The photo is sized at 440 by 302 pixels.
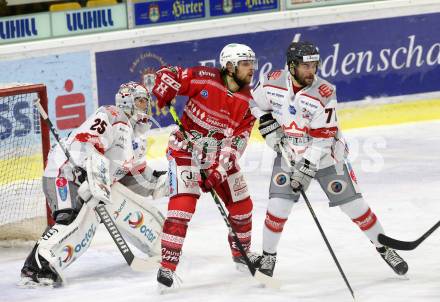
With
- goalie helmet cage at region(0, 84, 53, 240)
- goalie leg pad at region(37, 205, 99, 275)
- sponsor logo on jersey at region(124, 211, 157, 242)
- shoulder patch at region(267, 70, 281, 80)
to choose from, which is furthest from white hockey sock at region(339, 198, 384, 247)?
goalie helmet cage at region(0, 84, 53, 240)

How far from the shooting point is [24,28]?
9.31 m

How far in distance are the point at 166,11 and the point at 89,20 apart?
69 cm

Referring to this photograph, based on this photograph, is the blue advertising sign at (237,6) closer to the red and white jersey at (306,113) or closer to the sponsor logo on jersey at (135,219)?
the sponsor logo on jersey at (135,219)

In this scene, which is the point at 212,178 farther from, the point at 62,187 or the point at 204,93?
the point at 62,187

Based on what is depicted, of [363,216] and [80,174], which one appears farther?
[80,174]

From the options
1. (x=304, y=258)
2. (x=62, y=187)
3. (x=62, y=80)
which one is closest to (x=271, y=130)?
(x=304, y=258)

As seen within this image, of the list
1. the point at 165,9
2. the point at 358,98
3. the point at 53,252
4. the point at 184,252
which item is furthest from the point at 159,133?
the point at 53,252

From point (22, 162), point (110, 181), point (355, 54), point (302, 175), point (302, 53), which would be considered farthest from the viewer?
point (355, 54)

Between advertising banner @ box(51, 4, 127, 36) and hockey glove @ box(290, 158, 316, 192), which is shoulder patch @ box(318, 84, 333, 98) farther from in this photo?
advertising banner @ box(51, 4, 127, 36)

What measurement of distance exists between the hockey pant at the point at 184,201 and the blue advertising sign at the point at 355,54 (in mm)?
3358

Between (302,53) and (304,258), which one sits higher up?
(302,53)

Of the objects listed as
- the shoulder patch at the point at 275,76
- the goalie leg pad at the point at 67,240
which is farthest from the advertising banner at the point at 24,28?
the shoulder patch at the point at 275,76

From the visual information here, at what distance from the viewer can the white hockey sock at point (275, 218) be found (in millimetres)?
6285

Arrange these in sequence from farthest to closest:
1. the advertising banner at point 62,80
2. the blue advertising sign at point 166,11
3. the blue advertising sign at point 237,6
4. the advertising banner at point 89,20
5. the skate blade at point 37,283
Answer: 1. the blue advertising sign at point 237,6
2. the blue advertising sign at point 166,11
3. the advertising banner at point 89,20
4. the advertising banner at point 62,80
5. the skate blade at point 37,283
